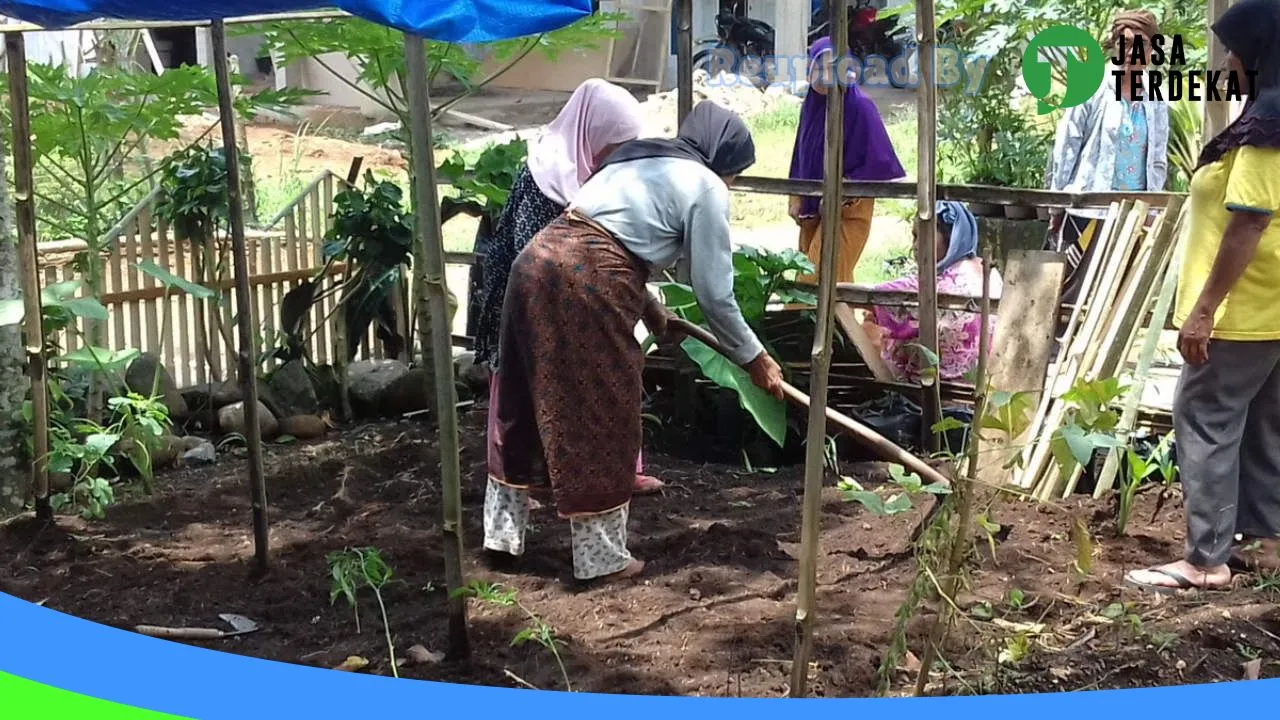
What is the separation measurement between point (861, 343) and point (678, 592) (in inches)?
78.9

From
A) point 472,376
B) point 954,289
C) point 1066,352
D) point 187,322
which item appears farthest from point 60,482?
point 1066,352

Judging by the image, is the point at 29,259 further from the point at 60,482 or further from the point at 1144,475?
the point at 1144,475

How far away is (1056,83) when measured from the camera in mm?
9094

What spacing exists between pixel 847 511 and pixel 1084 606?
119 cm

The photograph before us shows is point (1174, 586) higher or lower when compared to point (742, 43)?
lower

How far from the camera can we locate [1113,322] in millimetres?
4688

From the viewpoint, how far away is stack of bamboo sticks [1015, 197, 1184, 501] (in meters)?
4.52

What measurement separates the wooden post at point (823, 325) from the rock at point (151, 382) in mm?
3737

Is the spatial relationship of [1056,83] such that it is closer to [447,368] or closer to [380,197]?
[380,197]

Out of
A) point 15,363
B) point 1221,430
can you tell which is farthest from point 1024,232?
point 15,363


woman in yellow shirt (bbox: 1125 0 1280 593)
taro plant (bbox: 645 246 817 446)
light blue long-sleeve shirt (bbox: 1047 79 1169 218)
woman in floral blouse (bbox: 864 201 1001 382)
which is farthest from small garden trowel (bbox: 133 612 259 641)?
light blue long-sleeve shirt (bbox: 1047 79 1169 218)

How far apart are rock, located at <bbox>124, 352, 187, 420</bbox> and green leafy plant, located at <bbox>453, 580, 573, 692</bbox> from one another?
2.52 m

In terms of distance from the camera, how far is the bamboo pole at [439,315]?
9.51ft

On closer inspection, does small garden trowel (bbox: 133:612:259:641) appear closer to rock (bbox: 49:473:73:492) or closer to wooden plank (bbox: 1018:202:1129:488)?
rock (bbox: 49:473:73:492)
